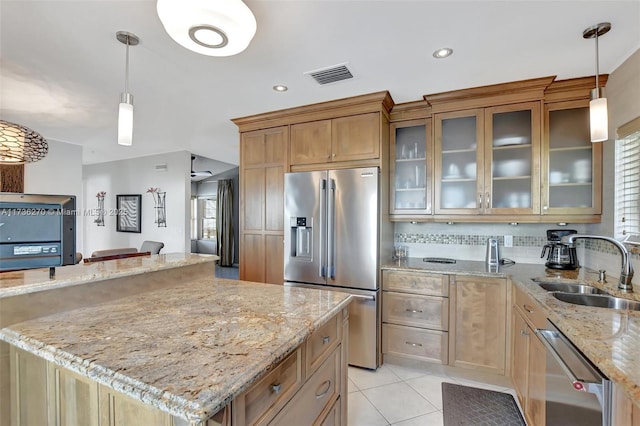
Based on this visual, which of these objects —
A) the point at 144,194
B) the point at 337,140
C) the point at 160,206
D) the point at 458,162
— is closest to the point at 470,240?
the point at 458,162

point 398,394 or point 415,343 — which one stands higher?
point 415,343

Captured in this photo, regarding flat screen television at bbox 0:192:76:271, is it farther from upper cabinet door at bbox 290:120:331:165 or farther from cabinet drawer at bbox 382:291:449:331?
cabinet drawer at bbox 382:291:449:331

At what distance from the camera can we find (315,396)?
1.25 metres

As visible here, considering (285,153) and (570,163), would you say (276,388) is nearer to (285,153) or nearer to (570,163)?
(285,153)

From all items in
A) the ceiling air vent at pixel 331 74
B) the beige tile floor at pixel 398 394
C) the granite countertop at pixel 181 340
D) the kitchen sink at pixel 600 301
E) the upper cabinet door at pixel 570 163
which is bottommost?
the beige tile floor at pixel 398 394

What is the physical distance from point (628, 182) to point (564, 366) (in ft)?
5.27

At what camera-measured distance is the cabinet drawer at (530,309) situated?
1.63m

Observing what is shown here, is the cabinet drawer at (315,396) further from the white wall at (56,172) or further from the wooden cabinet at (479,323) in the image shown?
the white wall at (56,172)

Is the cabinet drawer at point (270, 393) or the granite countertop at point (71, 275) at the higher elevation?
the granite countertop at point (71, 275)

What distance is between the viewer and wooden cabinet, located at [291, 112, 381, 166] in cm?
270

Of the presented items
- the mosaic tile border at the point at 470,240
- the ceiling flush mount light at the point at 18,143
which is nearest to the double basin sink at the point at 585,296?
the mosaic tile border at the point at 470,240

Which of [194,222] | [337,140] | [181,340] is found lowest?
[181,340]

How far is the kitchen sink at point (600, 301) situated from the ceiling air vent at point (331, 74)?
84.0 inches

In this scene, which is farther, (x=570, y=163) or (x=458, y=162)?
(x=458, y=162)
